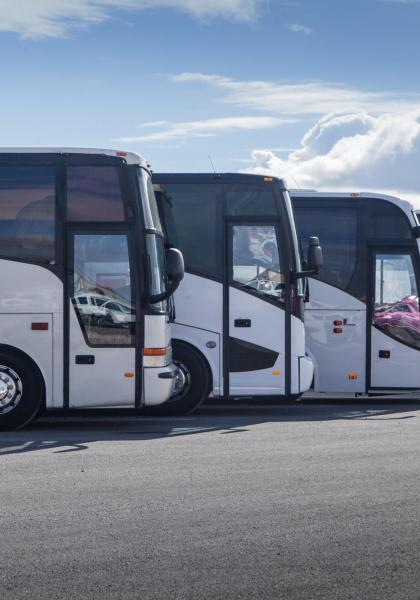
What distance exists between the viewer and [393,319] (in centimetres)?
1639

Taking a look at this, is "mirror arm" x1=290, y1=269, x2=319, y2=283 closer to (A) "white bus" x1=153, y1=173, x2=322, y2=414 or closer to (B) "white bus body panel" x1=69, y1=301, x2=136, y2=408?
(A) "white bus" x1=153, y1=173, x2=322, y2=414

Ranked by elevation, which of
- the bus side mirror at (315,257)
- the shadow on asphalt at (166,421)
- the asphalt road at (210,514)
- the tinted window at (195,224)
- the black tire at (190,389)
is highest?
the tinted window at (195,224)

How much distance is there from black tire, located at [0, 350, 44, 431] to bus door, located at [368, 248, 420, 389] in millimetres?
5748

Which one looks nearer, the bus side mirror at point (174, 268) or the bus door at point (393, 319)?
the bus side mirror at point (174, 268)

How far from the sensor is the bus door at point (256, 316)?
1452 centimetres

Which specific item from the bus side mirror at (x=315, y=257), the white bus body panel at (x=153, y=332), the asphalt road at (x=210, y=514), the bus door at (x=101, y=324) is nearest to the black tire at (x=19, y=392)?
the asphalt road at (x=210, y=514)

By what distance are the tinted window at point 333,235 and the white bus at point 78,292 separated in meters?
4.25

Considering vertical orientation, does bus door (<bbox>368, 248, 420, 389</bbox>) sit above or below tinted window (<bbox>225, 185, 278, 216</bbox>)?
below

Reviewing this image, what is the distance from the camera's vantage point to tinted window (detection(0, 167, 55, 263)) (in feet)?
41.2

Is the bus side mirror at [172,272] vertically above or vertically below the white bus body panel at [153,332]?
above

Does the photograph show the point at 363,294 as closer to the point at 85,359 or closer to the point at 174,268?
the point at 174,268

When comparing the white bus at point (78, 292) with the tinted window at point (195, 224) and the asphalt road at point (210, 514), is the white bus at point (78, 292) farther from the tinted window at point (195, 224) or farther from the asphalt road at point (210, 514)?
the tinted window at point (195, 224)

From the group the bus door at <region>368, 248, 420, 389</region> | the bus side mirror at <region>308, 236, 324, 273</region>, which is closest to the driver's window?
the bus side mirror at <region>308, 236, 324, 273</region>

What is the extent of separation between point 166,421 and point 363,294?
4.07m
